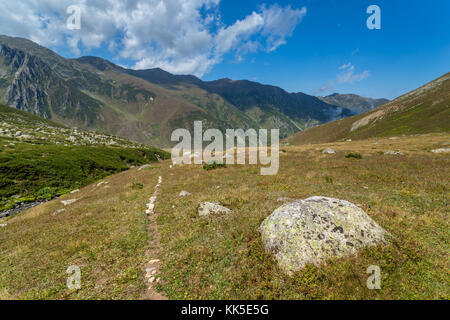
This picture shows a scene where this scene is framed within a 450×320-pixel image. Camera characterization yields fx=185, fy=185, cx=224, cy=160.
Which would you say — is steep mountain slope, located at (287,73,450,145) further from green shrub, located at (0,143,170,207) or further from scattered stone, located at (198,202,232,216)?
green shrub, located at (0,143,170,207)

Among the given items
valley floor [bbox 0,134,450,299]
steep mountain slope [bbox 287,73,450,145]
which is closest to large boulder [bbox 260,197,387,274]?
valley floor [bbox 0,134,450,299]

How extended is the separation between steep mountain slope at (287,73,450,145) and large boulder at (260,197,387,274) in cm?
12071

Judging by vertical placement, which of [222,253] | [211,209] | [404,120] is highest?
[404,120]

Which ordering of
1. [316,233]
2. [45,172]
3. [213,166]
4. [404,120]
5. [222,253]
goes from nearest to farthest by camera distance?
[316,233] < [222,253] < [213,166] < [45,172] < [404,120]

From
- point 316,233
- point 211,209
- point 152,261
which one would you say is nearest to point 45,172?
point 211,209

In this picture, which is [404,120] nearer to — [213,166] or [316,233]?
[213,166]

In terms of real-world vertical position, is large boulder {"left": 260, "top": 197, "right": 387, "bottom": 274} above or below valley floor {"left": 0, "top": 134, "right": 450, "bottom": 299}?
above

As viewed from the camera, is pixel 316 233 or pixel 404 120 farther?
pixel 404 120

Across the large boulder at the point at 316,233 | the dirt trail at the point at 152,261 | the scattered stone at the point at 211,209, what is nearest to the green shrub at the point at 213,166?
the dirt trail at the point at 152,261

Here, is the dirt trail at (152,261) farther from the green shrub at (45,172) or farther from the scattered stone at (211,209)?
the green shrub at (45,172)

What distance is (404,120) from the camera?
360ft

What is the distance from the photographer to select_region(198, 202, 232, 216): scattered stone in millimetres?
11214

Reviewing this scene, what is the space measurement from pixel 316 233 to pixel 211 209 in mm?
6283
